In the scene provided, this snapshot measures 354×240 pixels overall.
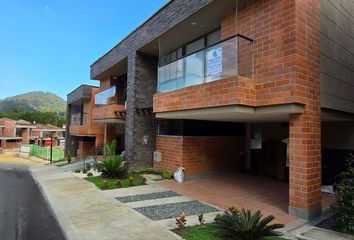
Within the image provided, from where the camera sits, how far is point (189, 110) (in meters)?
10.8

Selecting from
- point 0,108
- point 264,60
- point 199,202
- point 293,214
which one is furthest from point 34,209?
point 0,108

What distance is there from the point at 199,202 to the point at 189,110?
3112 millimetres

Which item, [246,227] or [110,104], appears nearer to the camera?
[246,227]

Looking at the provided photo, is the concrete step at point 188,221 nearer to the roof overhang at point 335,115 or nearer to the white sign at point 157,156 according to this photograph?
the roof overhang at point 335,115

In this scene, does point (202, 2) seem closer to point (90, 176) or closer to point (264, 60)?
point (264, 60)

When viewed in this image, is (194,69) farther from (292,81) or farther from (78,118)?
(78,118)

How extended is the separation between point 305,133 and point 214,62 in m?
3.36

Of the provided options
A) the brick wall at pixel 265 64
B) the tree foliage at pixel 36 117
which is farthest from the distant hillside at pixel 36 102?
the brick wall at pixel 265 64

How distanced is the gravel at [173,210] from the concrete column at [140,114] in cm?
694

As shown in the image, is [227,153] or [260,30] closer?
[260,30]

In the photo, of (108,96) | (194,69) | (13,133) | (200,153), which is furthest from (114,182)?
(13,133)

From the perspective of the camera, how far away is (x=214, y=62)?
9.54 metres

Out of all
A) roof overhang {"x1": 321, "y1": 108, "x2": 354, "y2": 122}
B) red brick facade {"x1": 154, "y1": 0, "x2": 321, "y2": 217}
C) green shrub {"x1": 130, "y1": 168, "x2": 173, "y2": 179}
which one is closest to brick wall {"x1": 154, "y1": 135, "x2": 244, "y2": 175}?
green shrub {"x1": 130, "y1": 168, "x2": 173, "y2": 179}

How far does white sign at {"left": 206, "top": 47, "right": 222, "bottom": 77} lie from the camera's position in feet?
30.8
